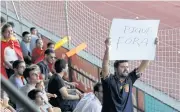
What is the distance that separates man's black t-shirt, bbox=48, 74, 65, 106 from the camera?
5.59 meters

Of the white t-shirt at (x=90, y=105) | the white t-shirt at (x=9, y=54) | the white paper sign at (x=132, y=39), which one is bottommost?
the white t-shirt at (x=90, y=105)

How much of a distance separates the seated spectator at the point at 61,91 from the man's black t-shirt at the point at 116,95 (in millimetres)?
1013

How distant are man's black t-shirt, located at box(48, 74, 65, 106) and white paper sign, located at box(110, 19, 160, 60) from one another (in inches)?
41.8

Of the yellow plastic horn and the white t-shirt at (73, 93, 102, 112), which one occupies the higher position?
the white t-shirt at (73, 93, 102, 112)

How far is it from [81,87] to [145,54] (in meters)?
3.22

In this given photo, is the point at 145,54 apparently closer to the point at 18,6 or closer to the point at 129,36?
the point at 129,36

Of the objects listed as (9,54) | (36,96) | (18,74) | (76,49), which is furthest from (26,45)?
(36,96)

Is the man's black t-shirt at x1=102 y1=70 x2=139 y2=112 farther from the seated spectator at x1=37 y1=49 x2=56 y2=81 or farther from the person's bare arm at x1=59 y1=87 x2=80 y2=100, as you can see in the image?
the seated spectator at x1=37 y1=49 x2=56 y2=81

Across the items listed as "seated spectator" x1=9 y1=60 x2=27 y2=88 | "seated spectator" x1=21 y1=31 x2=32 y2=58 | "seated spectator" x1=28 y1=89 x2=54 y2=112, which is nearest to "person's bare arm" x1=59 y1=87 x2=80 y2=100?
"seated spectator" x1=9 y1=60 x2=27 y2=88

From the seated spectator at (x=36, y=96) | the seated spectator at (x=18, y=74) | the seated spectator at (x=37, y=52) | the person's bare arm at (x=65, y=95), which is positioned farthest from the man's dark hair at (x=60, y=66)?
the seated spectator at (x=37, y=52)

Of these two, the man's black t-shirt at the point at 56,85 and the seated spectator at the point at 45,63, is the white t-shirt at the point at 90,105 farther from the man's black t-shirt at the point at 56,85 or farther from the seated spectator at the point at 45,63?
the seated spectator at the point at 45,63

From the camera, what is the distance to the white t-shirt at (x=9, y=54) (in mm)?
6488

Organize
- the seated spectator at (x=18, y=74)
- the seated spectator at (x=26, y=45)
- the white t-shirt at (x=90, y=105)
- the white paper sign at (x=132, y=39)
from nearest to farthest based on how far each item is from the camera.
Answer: the white paper sign at (x=132, y=39), the white t-shirt at (x=90, y=105), the seated spectator at (x=18, y=74), the seated spectator at (x=26, y=45)

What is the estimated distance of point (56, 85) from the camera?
18.5ft
